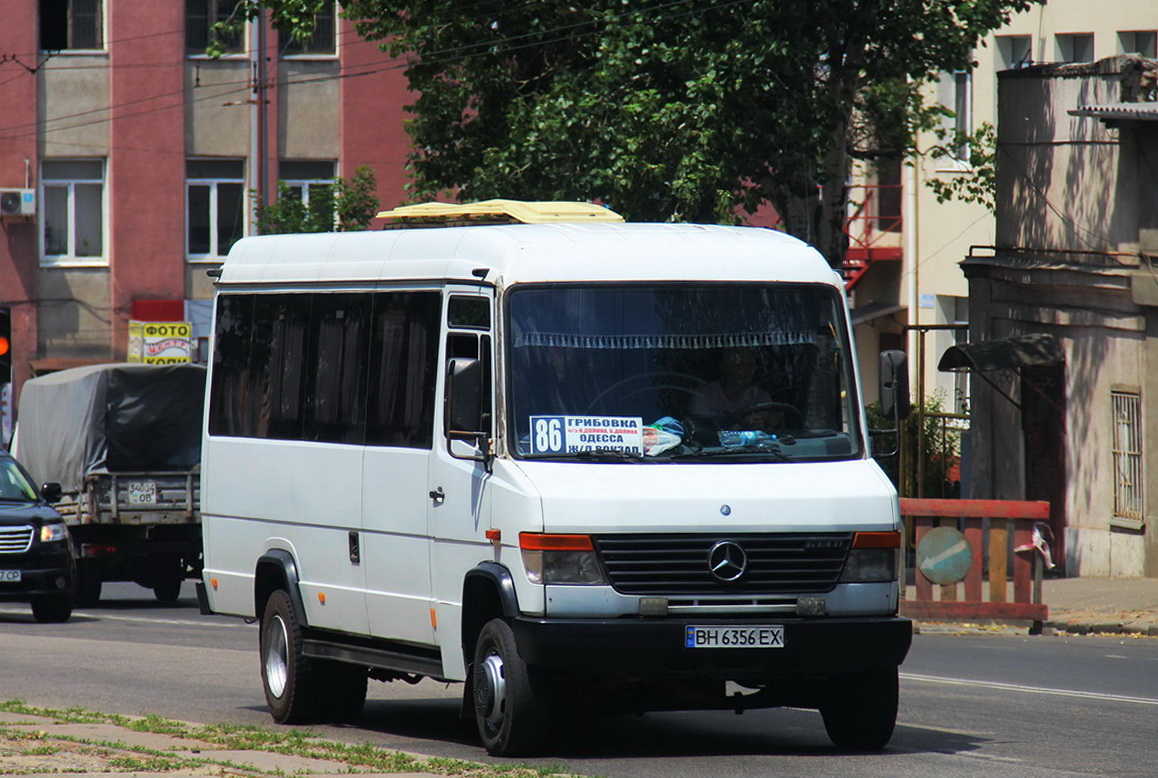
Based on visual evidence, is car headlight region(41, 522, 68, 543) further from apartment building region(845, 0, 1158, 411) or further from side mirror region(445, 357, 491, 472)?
apartment building region(845, 0, 1158, 411)

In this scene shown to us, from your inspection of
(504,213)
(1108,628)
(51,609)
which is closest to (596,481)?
(504,213)

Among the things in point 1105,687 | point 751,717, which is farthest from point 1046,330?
point 751,717

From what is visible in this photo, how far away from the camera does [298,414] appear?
1234cm

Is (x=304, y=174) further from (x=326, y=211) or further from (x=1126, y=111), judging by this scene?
(x=1126, y=111)

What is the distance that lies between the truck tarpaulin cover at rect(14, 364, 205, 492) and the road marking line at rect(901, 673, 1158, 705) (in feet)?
41.4

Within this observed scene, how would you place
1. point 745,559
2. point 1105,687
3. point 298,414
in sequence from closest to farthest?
point 745,559
point 298,414
point 1105,687

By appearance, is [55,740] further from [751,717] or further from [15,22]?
[15,22]

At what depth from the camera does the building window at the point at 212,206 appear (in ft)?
142

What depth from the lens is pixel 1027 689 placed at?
1394cm

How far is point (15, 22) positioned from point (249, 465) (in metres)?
31.0

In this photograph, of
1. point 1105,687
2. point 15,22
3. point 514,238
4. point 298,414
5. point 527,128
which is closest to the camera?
point 514,238

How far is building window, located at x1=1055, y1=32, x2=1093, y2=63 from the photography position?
3762 cm

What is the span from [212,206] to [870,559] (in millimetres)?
34830

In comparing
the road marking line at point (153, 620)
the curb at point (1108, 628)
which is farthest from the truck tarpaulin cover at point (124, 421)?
the curb at point (1108, 628)
